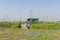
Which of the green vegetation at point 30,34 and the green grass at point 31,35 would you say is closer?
the green grass at point 31,35

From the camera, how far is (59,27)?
28.9 m

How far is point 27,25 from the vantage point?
1102 inches

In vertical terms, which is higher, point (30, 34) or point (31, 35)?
point (31, 35)

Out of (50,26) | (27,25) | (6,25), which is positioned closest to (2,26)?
(6,25)

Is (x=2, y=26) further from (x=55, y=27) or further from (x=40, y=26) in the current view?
(x=55, y=27)

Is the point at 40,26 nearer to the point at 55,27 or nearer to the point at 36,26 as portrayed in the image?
the point at 36,26

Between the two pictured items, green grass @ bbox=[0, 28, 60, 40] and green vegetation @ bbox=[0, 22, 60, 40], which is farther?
green vegetation @ bbox=[0, 22, 60, 40]

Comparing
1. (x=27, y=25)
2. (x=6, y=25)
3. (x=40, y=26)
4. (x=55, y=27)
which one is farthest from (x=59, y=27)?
(x=6, y=25)

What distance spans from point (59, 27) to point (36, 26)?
4048 mm

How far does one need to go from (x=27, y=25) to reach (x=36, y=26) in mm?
1665

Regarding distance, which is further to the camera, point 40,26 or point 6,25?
point 6,25

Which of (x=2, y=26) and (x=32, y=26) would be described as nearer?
(x=32, y=26)

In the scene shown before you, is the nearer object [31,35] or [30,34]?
[31,35]

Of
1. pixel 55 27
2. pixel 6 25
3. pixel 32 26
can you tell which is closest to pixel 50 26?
pixel 55 27
